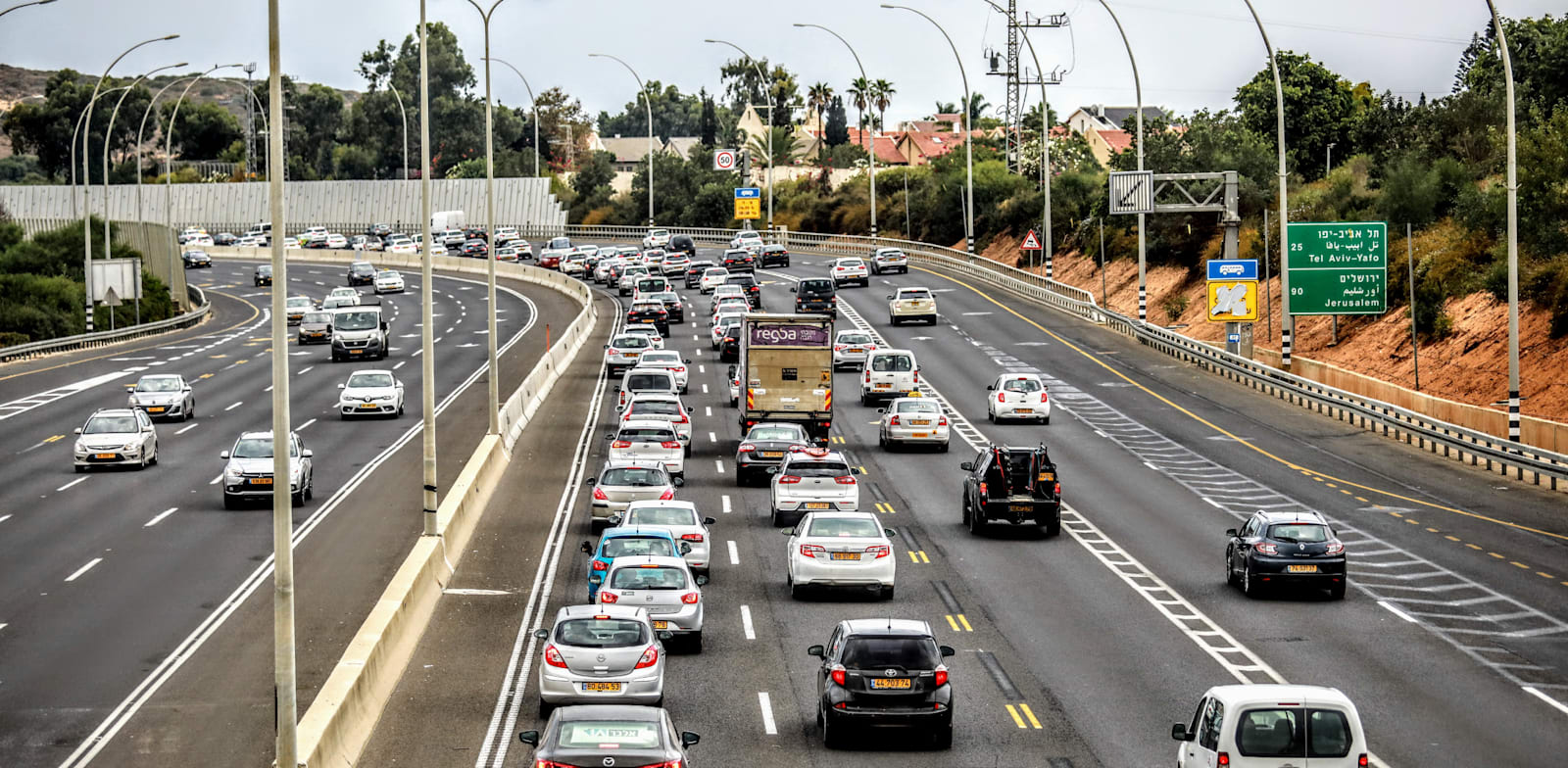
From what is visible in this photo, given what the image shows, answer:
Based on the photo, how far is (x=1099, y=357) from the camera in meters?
65.4

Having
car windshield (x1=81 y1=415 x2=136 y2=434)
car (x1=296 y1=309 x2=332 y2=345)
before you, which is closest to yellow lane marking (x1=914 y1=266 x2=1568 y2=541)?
car windshield (x1=81 y1=415 x2=136 y2=434)

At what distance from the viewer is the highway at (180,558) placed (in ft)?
73.2

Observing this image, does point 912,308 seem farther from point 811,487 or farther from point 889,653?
point 889,653

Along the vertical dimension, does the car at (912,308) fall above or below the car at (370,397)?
above

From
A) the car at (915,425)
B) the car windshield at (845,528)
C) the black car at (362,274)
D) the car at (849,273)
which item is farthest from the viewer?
the black car at (362,274)

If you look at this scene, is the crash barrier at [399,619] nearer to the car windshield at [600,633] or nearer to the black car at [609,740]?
the car windshield at [600,633]

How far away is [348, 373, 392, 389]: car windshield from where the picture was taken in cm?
5328

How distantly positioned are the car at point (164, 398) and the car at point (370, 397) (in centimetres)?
447

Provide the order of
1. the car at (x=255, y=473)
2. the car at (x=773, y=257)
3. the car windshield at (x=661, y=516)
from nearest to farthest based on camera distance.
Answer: the car windshield at (x=661, y=516)
the car at (x=255, y=473)
the car at (x=773, y=257)

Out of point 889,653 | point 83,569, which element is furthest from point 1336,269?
point 889,653

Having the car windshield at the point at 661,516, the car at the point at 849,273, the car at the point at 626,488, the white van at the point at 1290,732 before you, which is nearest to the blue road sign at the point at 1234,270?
the car at the point at 626,488

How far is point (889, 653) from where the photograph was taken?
20.5 meters

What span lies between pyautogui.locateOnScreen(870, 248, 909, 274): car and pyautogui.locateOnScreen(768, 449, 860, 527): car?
6455 cm

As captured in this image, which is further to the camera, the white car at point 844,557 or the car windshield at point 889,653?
the white car at point 844,557
